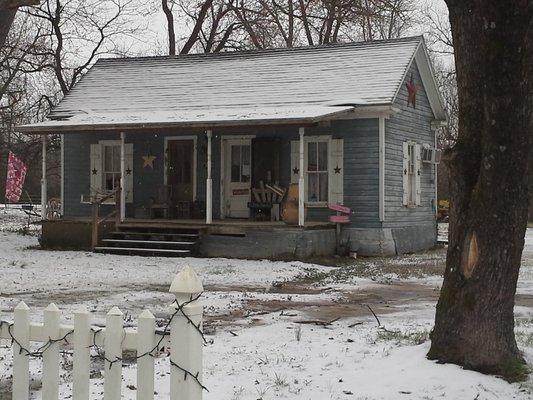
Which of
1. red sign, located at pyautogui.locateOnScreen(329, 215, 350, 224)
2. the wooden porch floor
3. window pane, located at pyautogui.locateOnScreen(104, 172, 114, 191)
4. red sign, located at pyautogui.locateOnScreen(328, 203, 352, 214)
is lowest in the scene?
the wooden porch floor

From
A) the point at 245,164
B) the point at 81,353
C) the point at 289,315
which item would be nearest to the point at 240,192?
the point at 245,164

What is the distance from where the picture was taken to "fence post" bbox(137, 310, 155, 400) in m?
3.46

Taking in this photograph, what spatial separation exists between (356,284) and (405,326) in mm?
4705

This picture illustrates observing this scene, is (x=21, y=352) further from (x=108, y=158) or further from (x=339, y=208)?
(x=108, y=158)

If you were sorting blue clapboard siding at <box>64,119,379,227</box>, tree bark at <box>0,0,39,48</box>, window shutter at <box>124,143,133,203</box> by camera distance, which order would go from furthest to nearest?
window shutter at <box>124,143,133,203</box>, blue clapboard siding at <box>64,119,379,227</box>, tree bark at <box>0,0,39,48</box>

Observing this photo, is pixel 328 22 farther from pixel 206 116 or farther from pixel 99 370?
pixel 99 370

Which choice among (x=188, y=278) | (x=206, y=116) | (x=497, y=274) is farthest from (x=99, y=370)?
(x=206, y=116)

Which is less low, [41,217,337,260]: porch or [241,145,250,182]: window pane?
[241,145,250,182]: window pane

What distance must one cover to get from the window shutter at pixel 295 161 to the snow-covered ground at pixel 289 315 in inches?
115

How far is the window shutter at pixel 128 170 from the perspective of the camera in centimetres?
2023

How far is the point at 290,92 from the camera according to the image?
755 inches

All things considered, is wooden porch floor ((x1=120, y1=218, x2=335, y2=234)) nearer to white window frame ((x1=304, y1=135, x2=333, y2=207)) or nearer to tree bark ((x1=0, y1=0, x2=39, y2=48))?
white window frame ((x1=304, y1=135, x2=333, y2=207))

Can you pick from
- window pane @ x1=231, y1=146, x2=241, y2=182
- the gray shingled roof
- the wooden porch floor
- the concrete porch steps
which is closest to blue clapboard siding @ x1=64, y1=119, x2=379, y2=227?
window pane @ x1=231, y1=146, x2=241, y2=182

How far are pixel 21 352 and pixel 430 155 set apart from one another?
18.6m
